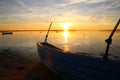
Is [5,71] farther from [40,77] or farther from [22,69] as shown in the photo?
[40,77]

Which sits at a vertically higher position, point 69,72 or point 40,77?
point 69,72

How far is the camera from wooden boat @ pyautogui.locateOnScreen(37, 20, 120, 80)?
33.6ft

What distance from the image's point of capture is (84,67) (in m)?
12.0

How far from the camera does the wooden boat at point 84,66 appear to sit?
10.2 meters

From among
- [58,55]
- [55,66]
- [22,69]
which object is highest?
[58,55]

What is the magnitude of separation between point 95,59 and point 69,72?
3.26m

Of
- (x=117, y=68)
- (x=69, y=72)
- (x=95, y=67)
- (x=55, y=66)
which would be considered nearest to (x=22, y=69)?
(x=55, y=66)

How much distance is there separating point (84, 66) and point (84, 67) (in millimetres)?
70

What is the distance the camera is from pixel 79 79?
1260 cm

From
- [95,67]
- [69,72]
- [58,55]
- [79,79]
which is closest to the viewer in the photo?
[95,67]

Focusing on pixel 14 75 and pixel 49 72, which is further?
pixel 49 72

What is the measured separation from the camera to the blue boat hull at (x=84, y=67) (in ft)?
33.6

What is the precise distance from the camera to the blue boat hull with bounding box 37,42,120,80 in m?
10.2

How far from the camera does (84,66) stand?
11969 mm
